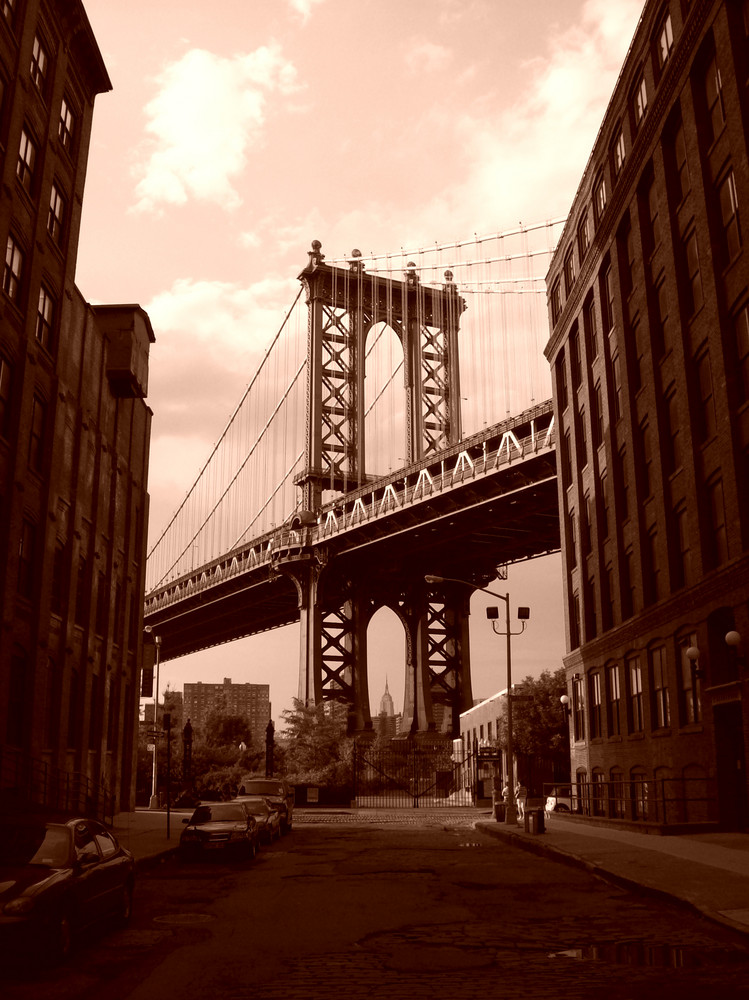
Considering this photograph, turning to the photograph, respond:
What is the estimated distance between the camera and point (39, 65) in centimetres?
2964

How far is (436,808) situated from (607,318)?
28.6 meters

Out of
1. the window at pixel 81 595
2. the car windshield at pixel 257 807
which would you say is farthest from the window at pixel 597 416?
the window at pixel 81 595

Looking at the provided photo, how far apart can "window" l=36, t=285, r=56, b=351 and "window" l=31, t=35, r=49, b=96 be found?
18.5 ft

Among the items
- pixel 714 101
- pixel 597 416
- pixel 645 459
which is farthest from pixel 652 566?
pixel 714 101

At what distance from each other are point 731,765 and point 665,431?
9.97m

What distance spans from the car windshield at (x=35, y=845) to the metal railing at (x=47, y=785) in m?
11.0

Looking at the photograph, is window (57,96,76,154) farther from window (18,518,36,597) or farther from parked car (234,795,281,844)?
parked car (234,795,281,844)

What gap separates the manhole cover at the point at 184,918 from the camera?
517 inches

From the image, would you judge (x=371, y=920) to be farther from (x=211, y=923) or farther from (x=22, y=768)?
(x=22, y=768)

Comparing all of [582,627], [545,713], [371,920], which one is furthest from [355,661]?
[371,920]

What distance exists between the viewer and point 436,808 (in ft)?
180

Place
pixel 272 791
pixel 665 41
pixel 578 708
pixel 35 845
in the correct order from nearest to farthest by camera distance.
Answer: pixel 35 845 → pixel 665 41 → pixel 272 791 → pixel 578 708

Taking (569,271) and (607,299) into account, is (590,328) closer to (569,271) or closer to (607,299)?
(607,299)

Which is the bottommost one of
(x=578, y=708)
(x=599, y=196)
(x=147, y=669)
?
(x=578, y=708)
